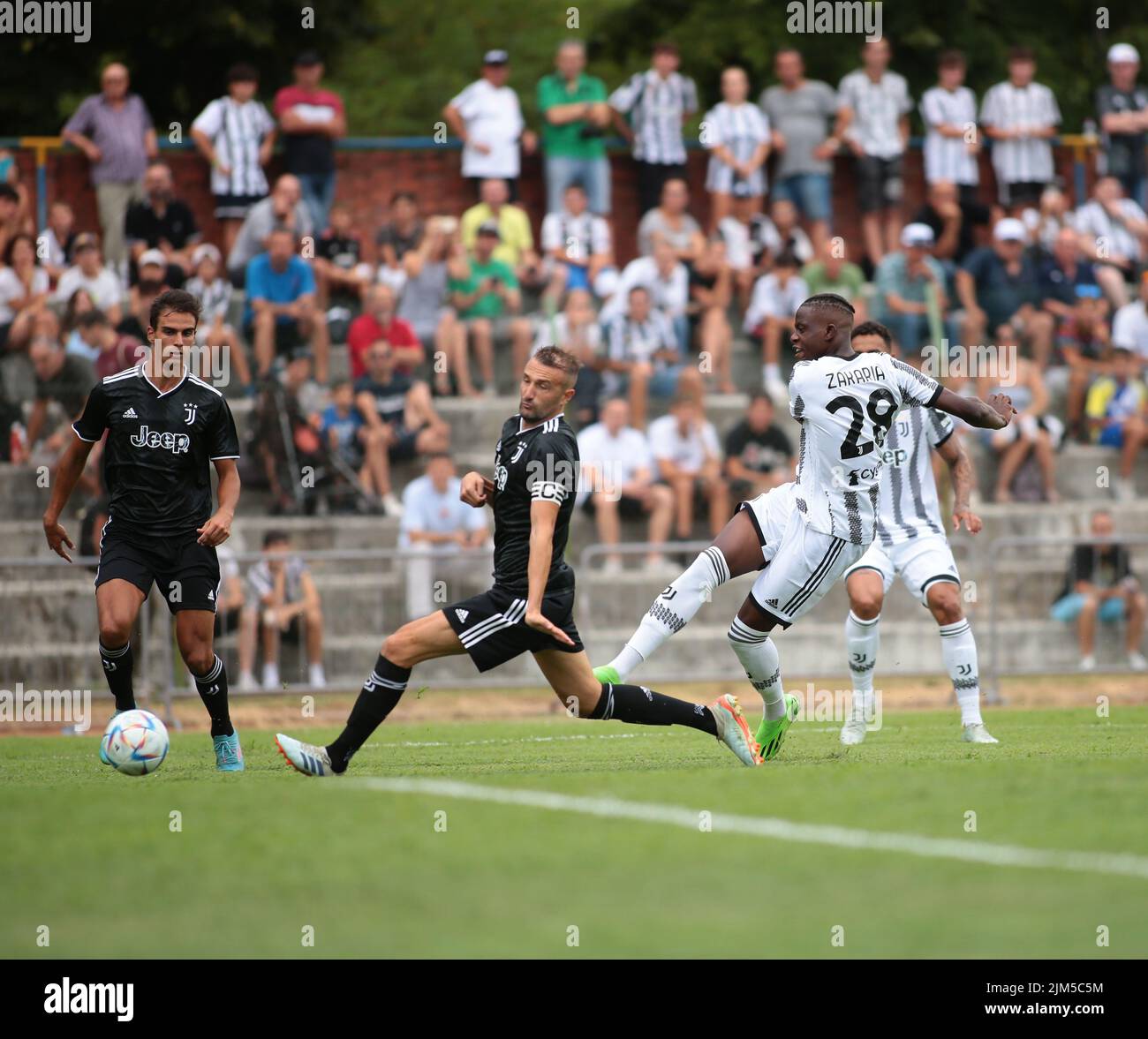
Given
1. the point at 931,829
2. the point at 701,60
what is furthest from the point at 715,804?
the point at 701,60

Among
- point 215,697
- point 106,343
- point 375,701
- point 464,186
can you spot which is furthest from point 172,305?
point 464,186

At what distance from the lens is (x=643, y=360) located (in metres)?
19.9

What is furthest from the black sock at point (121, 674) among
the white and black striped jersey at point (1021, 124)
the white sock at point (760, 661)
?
the white and black striped jersey at point (1021, 124)

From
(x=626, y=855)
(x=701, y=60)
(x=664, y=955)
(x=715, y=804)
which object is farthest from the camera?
(x=701, y=60)

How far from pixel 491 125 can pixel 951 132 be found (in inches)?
220

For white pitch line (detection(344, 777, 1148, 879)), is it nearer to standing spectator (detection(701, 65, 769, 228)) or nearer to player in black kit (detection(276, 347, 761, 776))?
Answer: player in black kit (detection(276, 347, 761, 776))

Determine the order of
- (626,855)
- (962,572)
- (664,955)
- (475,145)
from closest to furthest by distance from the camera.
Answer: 1. (664,955)
2. (626,855)
3. (962,572)
4. (475,145)

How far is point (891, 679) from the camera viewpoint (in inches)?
693

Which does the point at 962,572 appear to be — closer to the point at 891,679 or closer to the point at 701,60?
the point at 891,679

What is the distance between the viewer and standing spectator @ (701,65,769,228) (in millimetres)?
21094

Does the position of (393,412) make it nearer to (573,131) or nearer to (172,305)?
(573,131)

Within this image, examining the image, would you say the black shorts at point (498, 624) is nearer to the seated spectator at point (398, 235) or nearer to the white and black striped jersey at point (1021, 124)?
the seated spectator at point (398, 235)

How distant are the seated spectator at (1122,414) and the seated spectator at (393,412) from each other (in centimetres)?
762

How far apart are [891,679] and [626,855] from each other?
11.2 metres
